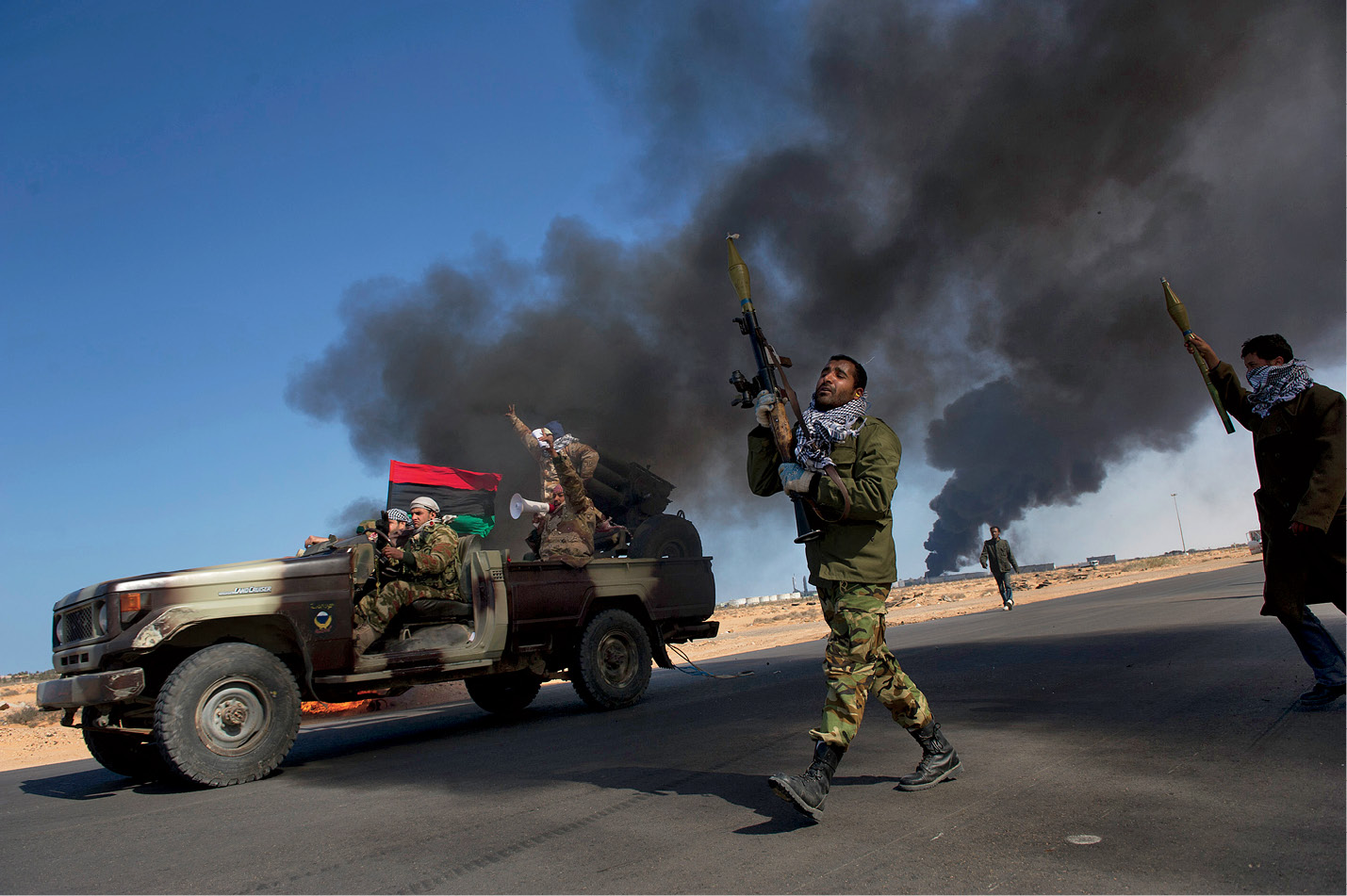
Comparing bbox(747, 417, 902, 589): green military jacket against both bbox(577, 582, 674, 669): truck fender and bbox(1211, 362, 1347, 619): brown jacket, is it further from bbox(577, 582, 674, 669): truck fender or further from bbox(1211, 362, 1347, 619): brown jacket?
bbox(577, 582, 674, 669): truck fender

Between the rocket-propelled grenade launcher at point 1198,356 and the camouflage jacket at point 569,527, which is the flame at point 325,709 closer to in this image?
the camouflage jacket at point 569,527

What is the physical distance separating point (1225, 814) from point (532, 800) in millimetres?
2580

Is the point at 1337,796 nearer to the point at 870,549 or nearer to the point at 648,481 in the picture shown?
the point at 870,549

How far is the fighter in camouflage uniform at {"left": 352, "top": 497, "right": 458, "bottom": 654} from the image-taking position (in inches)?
230

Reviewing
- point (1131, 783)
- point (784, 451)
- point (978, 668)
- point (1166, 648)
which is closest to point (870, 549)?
point (784, 451)

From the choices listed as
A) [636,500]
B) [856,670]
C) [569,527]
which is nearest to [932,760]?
[856,670]

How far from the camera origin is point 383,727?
24.6 feet

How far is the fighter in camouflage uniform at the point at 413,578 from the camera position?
585cm

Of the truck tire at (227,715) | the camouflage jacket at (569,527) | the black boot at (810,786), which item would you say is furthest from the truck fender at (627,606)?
the black boot at (810,786)

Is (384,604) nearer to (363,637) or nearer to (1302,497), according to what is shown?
(363,637)

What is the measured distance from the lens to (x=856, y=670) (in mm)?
3252

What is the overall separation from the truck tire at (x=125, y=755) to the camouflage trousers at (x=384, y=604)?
143 cm

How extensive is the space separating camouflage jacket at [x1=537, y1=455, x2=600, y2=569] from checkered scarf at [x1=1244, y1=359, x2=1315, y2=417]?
4.77 m

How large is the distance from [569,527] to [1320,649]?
17.2 feet
